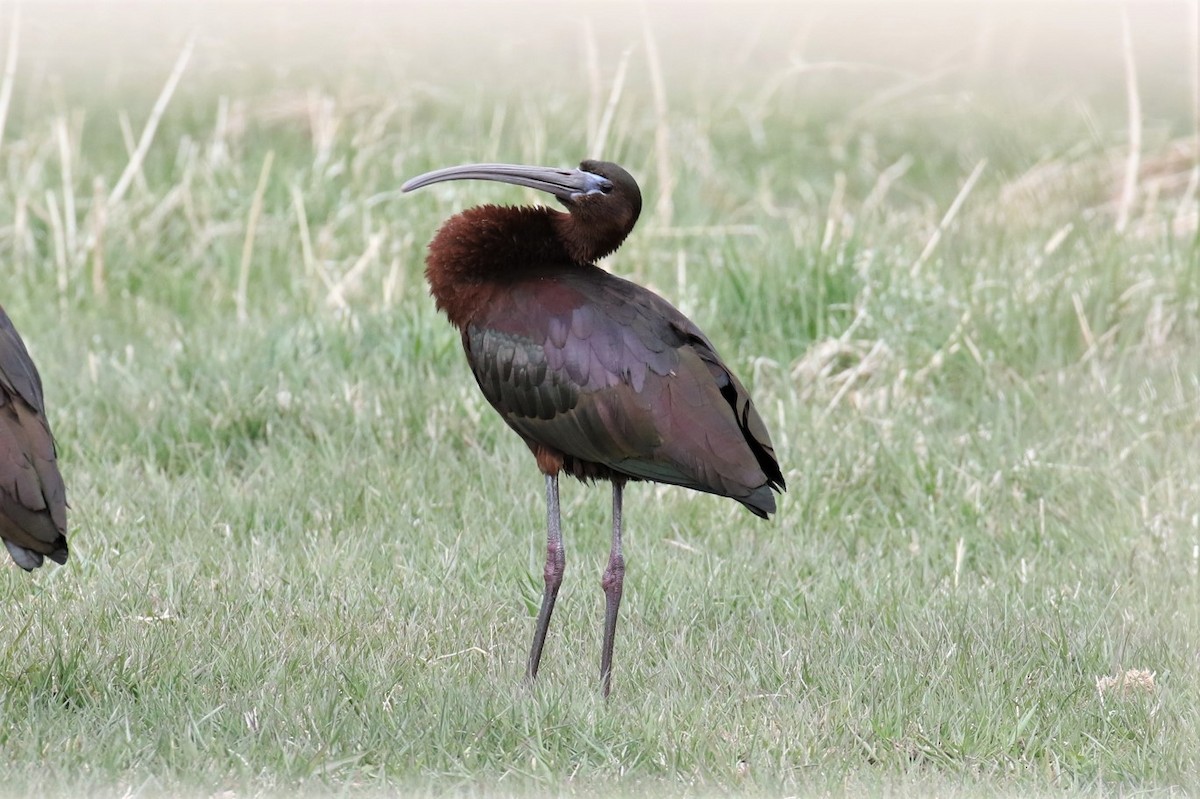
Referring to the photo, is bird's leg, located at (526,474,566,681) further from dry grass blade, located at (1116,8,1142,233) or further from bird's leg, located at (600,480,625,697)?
dry grass blade, located at (1116,8,1142,233)

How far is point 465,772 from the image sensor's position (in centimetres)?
367

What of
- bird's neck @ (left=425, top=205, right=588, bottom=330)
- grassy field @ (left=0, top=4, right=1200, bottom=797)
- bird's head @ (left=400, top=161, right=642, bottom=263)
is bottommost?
grassy field @ (left=0, top=4, right=1200, bottom=797)

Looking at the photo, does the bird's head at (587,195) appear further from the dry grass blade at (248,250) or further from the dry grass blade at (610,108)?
the dry grass blade at (248,250)

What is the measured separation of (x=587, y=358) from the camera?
13.9ft

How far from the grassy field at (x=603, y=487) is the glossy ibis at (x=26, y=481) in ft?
1.47

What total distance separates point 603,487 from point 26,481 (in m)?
2.68

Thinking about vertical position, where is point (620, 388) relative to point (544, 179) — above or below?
below

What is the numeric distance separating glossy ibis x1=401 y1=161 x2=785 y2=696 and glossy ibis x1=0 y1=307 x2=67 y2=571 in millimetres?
1173

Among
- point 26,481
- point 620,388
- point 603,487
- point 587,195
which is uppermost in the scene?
point 587,195

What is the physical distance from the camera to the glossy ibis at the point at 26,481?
3.64 metres

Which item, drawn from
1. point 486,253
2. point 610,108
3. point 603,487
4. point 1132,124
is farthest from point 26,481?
point 1132,124

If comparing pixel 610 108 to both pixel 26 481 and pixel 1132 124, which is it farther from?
pixel 26 481

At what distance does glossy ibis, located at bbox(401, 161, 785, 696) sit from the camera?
418 cm

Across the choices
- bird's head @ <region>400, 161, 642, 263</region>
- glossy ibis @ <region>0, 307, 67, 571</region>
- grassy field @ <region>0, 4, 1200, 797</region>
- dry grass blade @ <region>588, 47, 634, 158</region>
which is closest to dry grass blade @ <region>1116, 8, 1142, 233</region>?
grassy field @ <region>0, 4, 1200, 797</region>
